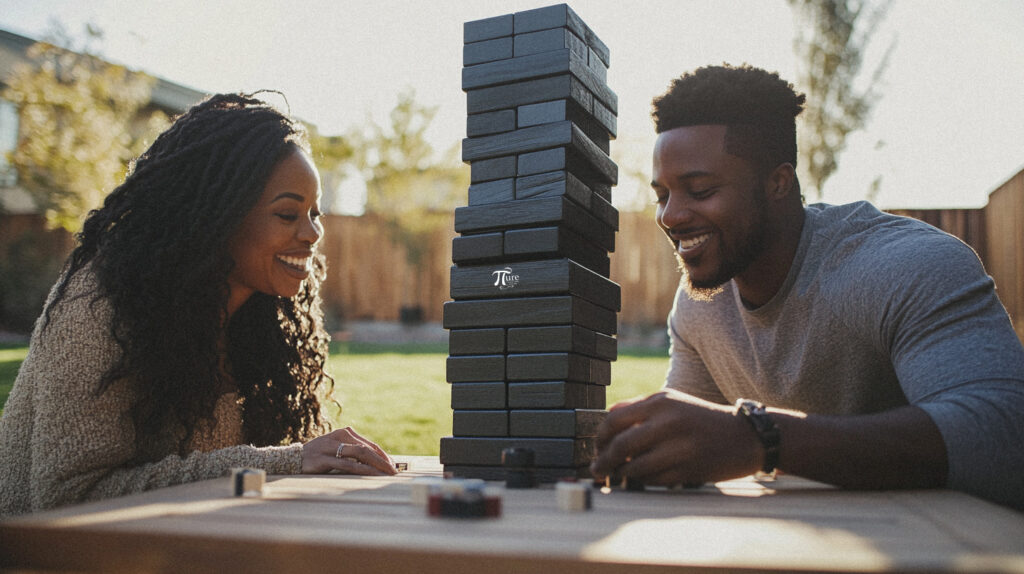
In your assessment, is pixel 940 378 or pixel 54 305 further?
pixel 54 305

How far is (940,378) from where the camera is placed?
5.39 ft

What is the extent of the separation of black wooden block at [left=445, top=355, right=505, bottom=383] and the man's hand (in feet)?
1.63

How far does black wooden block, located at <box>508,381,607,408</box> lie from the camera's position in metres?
1.85

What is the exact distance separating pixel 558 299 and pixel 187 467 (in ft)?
3.45

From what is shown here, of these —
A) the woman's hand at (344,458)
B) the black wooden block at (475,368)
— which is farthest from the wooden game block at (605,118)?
the woman's hand at (344,458)

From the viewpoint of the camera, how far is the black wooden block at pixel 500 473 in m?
1.83

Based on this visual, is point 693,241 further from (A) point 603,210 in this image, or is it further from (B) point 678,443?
(B) point 678,443

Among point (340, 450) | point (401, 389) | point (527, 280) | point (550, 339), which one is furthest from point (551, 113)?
point (401, 389)

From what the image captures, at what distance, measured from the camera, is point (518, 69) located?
203 cm

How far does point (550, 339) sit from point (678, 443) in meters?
0.53

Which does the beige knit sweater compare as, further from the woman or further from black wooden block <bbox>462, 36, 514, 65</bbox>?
black wooden block <bbox>462, 36, 514, 65</bbox>

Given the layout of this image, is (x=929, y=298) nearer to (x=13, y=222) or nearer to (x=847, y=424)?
(x=847, y=424)

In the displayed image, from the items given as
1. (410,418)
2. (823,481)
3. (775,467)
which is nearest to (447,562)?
(775,467)

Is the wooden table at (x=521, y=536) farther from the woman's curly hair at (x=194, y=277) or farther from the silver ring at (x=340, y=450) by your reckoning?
the woman's curly hair at (x=194, y=277)
